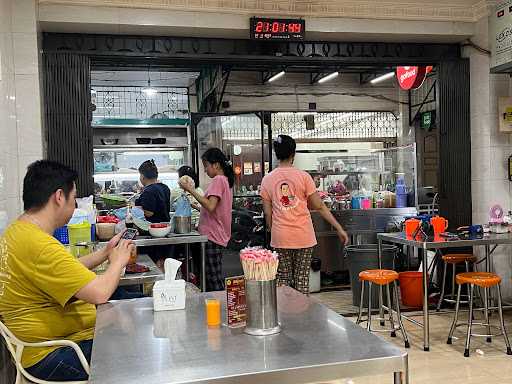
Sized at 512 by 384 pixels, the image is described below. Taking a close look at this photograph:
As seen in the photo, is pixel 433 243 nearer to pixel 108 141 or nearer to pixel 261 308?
pixel 261 308

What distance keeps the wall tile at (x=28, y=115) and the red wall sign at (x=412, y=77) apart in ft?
14.3

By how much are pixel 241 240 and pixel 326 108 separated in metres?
4.24

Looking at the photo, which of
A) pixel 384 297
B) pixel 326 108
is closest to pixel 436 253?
pixel 384 297

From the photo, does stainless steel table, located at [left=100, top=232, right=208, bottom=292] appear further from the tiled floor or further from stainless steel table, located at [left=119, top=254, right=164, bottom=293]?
the tiled floor

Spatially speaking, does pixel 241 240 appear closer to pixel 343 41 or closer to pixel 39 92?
pixel 343 41

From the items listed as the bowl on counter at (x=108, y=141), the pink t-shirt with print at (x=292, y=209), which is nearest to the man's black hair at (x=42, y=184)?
the pink t-shirt with print at (x=292, y=209)

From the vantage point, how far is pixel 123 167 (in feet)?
31.1

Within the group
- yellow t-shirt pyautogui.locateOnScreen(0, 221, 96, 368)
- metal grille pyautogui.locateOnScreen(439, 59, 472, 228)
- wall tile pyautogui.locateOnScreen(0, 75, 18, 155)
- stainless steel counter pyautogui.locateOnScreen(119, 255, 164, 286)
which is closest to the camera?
yellow t-shirt pyautogui.locateOnScreen(0, 221, 96, 368)

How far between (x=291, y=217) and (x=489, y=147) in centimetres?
252

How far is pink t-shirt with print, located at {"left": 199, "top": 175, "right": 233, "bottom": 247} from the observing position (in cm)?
505

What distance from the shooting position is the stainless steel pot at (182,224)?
16.1 feet

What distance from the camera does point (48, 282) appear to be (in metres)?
2.21

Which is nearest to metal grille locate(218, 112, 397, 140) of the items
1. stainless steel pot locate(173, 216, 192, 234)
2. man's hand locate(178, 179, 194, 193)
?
man's hand locate(178, 179, 194, 193)

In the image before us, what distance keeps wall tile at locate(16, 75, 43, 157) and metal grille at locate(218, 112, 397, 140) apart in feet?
19.7
